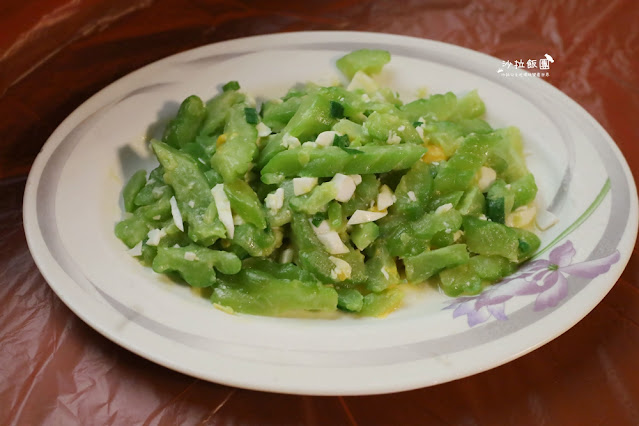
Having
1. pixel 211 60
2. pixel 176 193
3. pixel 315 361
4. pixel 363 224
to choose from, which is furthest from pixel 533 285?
pixel 211 60

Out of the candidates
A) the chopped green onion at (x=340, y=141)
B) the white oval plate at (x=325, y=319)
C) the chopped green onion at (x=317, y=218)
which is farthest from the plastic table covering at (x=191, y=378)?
the chopped green onion at (x=340, y=141)

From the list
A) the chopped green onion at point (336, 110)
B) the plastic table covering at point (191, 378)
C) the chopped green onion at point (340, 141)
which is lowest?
the plastic table covering at point (191, 378)

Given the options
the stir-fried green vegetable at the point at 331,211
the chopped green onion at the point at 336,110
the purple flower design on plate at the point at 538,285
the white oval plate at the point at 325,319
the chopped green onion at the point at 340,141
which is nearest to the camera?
the white oval plate at the point at 325,319

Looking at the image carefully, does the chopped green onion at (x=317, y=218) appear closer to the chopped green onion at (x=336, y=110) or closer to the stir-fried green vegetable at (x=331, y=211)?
the stir-fried green vegetable at (x=331, y=211)

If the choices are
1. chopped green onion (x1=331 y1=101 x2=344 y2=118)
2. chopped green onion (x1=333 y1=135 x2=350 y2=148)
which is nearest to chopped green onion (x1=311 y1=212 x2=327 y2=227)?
chopped green onion (x1=333 y1=135 x2=350 y2=148)

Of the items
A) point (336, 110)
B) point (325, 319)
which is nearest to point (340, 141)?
point (336, 110)

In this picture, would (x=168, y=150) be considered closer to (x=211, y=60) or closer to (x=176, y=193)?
(x=176, y=193)

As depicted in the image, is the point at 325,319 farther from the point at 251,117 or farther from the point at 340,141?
the point at 251,117
